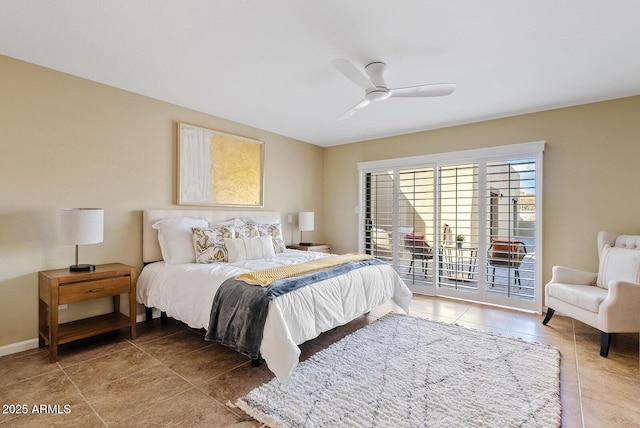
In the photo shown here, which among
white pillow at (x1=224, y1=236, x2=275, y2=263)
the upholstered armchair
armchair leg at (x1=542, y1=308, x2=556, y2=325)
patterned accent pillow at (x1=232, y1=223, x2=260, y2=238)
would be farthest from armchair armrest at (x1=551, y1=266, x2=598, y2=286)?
patterned accent pillow at (x1=232, y1=223, x2=260, y2=238)

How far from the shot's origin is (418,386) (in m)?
2.21

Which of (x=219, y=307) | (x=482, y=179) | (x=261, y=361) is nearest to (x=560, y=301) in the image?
(x=482, y=179)

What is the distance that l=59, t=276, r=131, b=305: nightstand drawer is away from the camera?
2627mm

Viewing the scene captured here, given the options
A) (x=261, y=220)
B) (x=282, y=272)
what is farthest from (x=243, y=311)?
(x=261, y=220)

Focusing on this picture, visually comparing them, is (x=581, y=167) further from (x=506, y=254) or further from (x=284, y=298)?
(x=284, y=298)

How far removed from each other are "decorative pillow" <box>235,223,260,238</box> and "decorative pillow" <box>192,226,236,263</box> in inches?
9.1

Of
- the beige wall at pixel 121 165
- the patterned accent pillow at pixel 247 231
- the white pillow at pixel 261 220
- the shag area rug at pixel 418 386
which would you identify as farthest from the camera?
the white pillow at pixel 261 220

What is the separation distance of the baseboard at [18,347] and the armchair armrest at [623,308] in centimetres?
502

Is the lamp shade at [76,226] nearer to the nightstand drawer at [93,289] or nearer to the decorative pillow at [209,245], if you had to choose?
the nightstand drawer at [93,289]

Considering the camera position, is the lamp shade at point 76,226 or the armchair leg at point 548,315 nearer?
the lamp shade at point 76,226

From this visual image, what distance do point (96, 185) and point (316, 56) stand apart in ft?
Answer: 8.24

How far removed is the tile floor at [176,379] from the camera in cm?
190

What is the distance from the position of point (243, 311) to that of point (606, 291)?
347cm

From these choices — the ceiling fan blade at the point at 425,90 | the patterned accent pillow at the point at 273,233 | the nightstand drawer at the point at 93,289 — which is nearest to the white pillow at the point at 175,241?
the nightstand drawer at the point at 93,289
